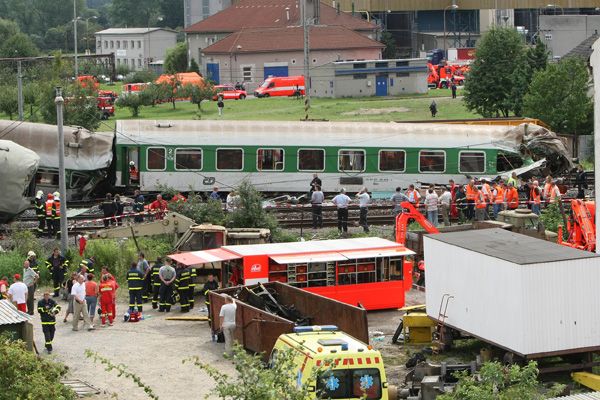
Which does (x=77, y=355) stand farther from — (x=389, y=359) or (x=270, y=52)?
(x=270, y=52)

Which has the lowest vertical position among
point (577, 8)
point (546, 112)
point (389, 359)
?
point (389, 359)

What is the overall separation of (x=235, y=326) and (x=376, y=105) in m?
45.1

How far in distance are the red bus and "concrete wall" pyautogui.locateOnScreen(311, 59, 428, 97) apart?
45342mm

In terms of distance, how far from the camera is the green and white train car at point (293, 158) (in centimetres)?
3978

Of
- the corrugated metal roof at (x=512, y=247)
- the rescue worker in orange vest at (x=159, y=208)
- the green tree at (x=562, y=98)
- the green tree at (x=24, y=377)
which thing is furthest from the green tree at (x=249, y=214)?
the green tree at (x=562, y=98)

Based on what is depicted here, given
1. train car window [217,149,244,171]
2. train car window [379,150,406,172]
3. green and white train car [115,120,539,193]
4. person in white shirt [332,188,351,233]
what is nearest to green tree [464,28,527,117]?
green and white train car [115,120,539,193]

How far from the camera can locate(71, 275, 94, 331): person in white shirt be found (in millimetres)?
25625

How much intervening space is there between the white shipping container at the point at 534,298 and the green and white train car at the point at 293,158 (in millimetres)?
17456

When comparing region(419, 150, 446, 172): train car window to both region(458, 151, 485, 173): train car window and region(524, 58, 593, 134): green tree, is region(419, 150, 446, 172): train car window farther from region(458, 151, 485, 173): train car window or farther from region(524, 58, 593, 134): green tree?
region(524, 58, 593, 134): green tree

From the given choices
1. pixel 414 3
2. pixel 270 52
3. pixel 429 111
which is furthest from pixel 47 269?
pixel 414 3

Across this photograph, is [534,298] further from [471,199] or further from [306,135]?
[306,135]

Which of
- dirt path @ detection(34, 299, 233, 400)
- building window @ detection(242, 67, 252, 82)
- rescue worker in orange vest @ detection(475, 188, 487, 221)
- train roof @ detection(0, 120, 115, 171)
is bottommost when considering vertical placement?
dirt path @ detection(34, 299, 233, 400)

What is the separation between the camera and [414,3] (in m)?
96.3

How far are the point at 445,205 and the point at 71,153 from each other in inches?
457
